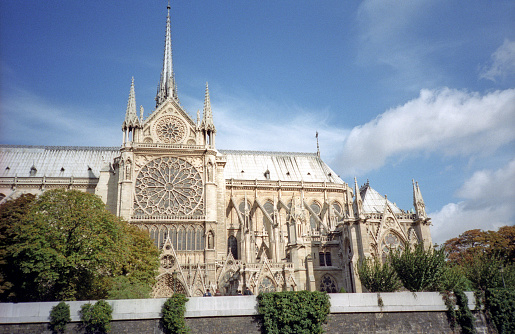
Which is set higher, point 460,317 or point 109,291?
point 109,291

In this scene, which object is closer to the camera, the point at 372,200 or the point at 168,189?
the point at 168,189

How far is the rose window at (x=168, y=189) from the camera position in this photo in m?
45.5

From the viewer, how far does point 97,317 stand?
21.9 m

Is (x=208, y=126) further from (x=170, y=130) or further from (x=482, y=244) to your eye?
(x=482, y=244)

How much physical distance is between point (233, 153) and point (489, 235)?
33.4 meters

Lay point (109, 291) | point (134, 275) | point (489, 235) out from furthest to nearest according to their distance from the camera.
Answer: point (489, 235) < point (134, 275) < point (109, 291)

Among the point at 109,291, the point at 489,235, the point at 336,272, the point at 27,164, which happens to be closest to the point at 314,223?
the point at 336,272

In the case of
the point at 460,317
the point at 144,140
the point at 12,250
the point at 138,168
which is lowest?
the point at 460,317

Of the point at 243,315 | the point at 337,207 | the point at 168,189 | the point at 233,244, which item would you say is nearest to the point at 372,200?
the point at 337,207

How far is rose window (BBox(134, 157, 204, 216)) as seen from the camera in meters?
45.5

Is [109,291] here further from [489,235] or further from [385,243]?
[489,235]

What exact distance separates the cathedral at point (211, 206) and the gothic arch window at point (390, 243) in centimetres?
10

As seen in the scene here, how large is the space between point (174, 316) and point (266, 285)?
16.9 m

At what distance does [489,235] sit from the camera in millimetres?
54875
